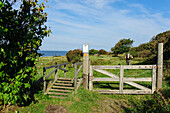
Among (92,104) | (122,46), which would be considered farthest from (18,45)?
(122,46)

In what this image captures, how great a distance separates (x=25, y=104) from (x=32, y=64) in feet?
5.72

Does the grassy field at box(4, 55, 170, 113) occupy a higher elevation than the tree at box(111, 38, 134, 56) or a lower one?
lower

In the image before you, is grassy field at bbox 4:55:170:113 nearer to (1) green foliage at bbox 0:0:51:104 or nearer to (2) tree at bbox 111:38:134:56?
(1) green foliage at bbox 0:0:51:104

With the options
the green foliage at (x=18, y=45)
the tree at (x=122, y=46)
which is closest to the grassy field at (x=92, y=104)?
the green foliage at (x=18, y=45)

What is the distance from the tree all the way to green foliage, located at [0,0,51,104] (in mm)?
33757

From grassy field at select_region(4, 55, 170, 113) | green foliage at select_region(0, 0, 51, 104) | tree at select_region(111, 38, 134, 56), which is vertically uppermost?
tree at select_region(111, 38, 134, 56)

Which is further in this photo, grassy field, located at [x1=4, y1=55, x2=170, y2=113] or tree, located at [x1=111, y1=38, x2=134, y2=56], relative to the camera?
tree, located at [x1=111, y1=38, x2=134, y2=56]

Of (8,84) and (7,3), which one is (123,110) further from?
(7,3)

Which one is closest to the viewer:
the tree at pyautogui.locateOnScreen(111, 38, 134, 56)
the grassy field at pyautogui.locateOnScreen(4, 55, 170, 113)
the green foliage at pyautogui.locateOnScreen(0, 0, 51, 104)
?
the green foliage at pyautogui.locateOnScreen(0, 0, 51, 104)

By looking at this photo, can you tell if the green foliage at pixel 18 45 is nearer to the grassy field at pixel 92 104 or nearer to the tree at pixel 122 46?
the grassy field at pixel 92 104

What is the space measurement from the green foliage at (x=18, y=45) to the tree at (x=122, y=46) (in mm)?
33757

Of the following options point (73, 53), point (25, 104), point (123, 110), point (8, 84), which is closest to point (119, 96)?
point (123, 110)

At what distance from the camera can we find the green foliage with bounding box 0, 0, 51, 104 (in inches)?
170

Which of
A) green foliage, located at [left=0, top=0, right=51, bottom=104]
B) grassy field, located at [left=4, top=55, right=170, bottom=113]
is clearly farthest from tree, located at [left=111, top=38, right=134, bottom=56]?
green foliage, located at [left=0, top=0, right=51, bottom=104]
